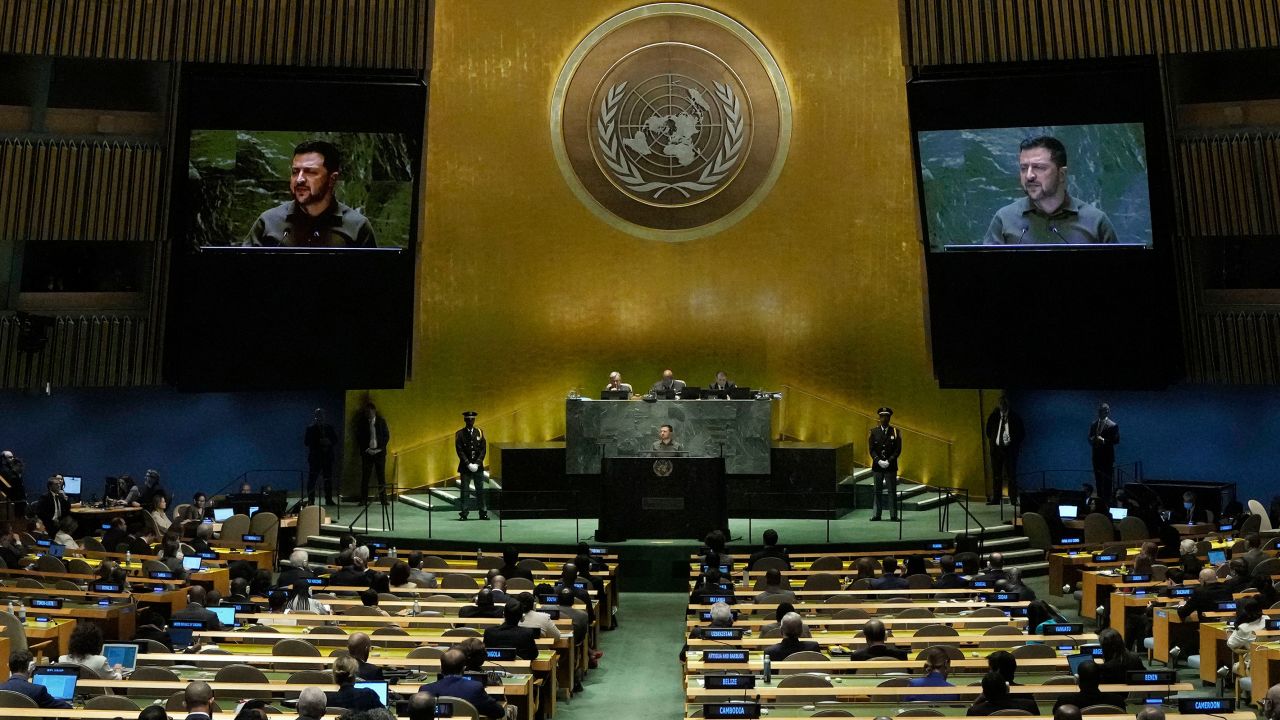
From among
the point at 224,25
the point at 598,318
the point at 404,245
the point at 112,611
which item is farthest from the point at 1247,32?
the point at 112,611

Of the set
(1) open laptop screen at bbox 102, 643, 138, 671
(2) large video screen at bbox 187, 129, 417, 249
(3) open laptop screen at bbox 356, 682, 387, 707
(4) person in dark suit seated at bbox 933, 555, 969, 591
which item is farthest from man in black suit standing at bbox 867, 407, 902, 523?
(3) open laptop screen at bbox 356, 682, 387, 707

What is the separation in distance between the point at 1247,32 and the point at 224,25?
43.2 ft

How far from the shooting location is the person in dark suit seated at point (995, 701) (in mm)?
7484

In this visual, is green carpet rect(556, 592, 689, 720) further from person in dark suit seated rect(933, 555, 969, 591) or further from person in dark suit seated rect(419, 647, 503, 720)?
person in dark suit seated rect(419, 647, 503, 720)

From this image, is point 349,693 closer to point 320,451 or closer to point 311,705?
point 311,705

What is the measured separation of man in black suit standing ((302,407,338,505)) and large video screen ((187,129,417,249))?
2516 mm

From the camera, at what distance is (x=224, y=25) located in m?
18.6

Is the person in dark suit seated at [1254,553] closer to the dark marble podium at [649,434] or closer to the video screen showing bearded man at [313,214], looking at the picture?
the dark marble podium at [649,434]

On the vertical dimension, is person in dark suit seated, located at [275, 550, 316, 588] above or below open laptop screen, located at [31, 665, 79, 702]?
above

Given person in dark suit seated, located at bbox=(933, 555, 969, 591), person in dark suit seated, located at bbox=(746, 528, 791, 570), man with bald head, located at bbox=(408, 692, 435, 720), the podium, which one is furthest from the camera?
the podium

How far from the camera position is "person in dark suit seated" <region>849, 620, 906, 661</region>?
9117 millimetres

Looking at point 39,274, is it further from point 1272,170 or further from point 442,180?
point 1272,170

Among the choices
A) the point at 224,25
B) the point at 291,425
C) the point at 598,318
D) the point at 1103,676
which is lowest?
the point at 1103,676

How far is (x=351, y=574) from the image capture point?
12711mm
